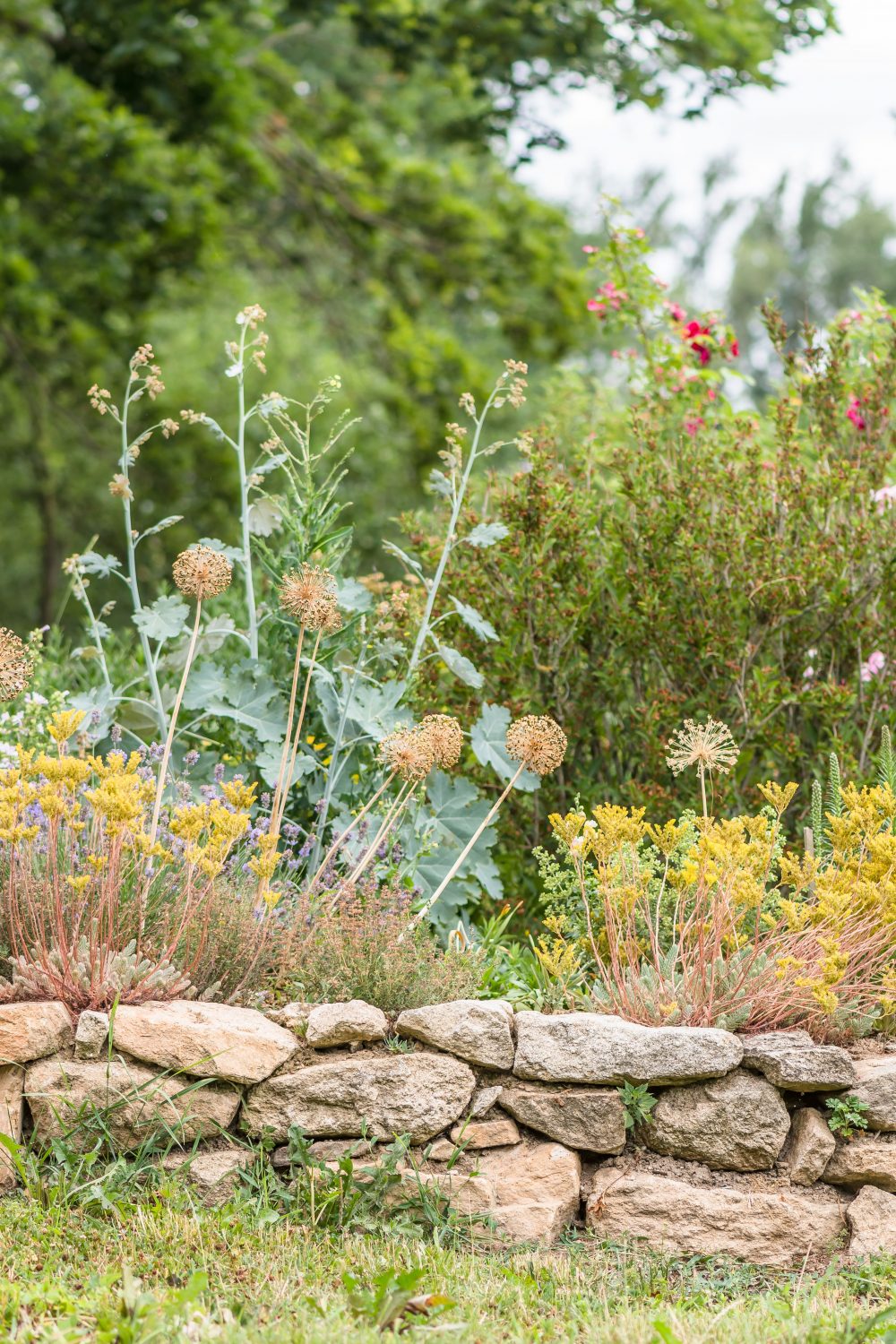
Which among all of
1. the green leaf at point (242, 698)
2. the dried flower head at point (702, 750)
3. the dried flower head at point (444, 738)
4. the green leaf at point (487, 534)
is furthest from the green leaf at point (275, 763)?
the dried flower head at point (702, 750)

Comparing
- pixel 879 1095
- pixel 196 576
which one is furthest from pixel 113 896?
pixel 879 1095

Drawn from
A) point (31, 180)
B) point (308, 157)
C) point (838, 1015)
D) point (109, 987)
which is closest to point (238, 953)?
point (109, 987)

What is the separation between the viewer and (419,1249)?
284cm

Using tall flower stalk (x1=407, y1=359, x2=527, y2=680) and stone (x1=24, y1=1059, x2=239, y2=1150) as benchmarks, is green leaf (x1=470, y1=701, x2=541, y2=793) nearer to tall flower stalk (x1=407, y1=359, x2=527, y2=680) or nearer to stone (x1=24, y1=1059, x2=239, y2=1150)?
tall flower stalk (x1=407, y1=359, x2=527, y2=680)

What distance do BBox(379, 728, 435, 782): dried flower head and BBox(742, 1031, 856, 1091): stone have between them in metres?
1.16

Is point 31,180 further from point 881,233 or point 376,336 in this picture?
point 881,233

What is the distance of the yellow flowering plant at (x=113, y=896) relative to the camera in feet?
10.4

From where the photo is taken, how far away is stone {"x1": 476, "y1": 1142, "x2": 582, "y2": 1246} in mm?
3064

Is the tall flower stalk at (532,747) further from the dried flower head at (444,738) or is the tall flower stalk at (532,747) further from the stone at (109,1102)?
the stone at (109,1102)

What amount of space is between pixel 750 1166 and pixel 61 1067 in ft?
5.65

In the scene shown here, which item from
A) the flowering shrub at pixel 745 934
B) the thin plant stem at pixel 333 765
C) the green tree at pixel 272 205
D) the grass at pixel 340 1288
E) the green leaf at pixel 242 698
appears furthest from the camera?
the green tree at pixel 272 205

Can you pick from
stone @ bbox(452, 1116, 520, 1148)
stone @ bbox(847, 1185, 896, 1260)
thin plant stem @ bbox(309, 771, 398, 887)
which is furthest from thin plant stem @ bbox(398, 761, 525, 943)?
stone @ bbox(847, 1185, 896, 1260)

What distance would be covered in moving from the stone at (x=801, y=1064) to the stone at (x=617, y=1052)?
0.07 metres

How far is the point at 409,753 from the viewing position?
3639 mm
